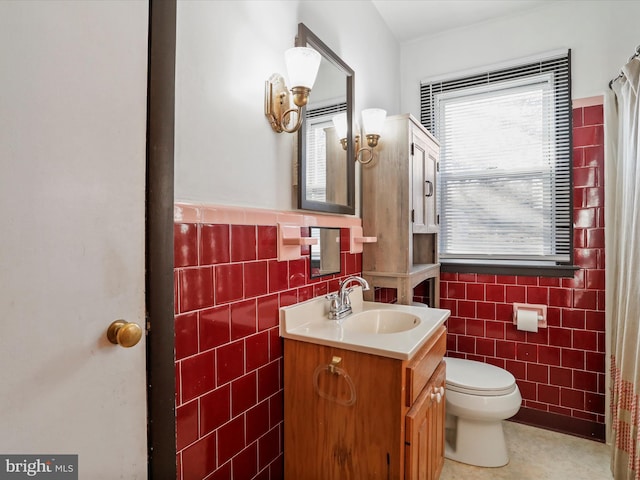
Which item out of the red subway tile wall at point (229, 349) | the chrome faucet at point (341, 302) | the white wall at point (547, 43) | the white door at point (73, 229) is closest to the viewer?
the white door at point (73, 229)

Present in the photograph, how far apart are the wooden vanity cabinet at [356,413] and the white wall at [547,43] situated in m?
2.03

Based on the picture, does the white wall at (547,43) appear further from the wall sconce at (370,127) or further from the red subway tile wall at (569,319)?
the wall sconce at (370,127)

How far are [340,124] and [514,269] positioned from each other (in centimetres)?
153

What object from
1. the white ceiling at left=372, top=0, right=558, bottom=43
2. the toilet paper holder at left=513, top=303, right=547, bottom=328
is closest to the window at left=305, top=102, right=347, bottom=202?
the white ceiling at left=372, top=0, right=558, bottom=43

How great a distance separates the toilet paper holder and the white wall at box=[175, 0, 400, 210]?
1.77 m

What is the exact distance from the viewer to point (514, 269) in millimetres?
2348

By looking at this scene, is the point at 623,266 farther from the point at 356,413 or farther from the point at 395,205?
the point at 356,413

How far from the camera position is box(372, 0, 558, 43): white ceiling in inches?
89.7

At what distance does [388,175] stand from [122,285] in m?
1.52

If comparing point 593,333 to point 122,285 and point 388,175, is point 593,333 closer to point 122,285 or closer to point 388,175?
point 388,175

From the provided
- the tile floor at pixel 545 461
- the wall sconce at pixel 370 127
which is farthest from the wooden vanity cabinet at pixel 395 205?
the tile floor at pixel 545 461

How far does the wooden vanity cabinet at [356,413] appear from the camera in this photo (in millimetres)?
1202

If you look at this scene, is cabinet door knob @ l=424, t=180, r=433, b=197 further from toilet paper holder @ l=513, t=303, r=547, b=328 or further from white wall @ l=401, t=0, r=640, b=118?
toilet paper holder @ l=513, t=303, r=547, b=328

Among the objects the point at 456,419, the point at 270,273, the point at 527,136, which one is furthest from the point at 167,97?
the point at 527,136
